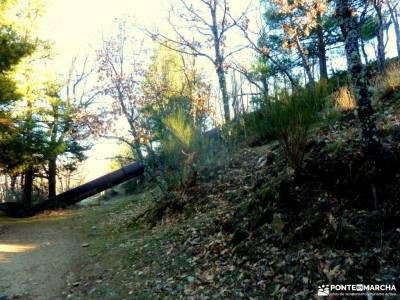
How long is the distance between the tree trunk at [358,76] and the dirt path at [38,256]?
560 centimetres

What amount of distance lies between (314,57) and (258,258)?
59.2 feet

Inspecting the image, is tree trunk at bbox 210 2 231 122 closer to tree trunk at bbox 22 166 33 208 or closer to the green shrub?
the green shrub

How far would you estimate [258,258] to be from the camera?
16.1 ft

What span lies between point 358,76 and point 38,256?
8.09 m

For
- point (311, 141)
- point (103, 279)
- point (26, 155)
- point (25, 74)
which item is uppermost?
point (25, 74)

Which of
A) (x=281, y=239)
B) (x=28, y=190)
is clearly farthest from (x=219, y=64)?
(x=28, y=190)

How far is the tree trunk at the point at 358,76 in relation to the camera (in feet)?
15.4

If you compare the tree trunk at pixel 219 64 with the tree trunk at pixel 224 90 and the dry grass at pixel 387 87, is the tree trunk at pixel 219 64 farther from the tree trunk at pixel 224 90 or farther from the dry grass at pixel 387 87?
the dry grass at pixel 387 87

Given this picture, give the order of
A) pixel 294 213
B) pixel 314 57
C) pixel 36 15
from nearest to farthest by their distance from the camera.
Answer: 1. pixel 294 213
2. pixel 36 15
3. pixel 314 57

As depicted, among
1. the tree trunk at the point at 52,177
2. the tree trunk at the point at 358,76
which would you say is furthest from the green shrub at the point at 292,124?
the tree trunk at the point at 52,177

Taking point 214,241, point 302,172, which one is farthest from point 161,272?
point 302,172

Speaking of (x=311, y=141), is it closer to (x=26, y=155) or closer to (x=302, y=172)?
(x=302, y=172)

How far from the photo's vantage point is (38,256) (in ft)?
28.1

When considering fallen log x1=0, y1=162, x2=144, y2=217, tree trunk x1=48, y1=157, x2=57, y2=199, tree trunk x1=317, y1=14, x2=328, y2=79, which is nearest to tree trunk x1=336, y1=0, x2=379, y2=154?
fallen log x1=0, y1=162, x2=144, y2=217
